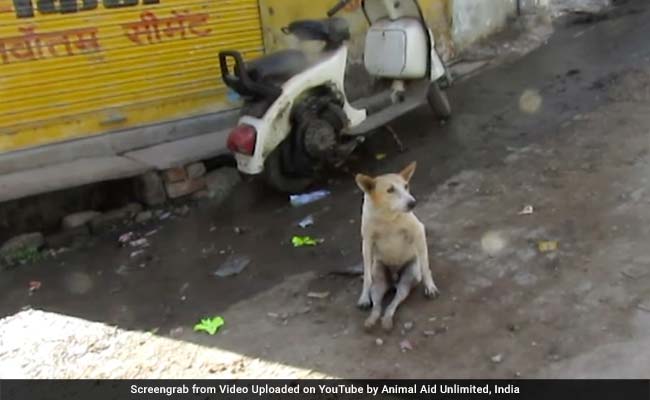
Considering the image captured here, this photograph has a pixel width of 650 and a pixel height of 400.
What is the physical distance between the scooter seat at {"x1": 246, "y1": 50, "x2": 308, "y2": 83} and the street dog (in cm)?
195

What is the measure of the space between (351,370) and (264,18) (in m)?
5.00

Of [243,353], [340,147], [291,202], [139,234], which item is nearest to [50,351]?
[243,353]

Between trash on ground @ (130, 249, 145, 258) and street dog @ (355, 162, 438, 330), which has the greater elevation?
street dog @ (355, 162, 438, 330)

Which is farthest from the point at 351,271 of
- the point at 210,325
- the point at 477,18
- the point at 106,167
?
the point at 477,18

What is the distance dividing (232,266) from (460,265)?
1661mm

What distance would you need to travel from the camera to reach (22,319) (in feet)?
15.2

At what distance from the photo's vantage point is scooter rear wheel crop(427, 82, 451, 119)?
7123 millimetres

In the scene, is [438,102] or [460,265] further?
[438,102]

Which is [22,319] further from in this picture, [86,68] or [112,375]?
[86,68]

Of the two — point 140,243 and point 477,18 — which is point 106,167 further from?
point 477,18

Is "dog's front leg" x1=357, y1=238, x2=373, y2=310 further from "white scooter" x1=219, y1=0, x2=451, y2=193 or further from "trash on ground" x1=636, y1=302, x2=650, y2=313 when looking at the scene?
"white scooter" x1=219, y1=0, x2=451, y2=193

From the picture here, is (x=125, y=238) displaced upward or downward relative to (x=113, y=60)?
downward

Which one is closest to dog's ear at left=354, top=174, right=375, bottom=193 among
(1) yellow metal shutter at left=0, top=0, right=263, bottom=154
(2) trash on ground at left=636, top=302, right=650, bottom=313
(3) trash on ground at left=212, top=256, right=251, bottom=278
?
(3) trash on ground at left=212, top=256, right=251, bottom=278

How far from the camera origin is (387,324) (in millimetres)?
3811
